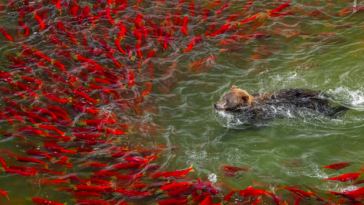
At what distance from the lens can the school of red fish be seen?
5.50 metres

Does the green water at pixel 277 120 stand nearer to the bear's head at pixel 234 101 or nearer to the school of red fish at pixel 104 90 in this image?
the school of red fish at pixel 104 90

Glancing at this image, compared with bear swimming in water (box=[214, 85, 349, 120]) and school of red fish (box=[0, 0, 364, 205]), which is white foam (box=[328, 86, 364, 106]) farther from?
school of red fish (box=[0, 0, 364, 205])

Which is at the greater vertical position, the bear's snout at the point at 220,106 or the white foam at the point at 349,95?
the white foam at the point at 349,95

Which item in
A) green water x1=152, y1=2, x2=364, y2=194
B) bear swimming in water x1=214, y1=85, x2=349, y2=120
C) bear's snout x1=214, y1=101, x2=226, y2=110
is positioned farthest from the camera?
bear's snout x1=214, y1=101, x2=226, y2=110

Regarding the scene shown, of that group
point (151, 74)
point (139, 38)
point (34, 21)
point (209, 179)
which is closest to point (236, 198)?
point (209, 179)

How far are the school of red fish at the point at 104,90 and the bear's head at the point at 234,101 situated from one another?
144 centimetres

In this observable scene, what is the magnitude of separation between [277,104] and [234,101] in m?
0.89

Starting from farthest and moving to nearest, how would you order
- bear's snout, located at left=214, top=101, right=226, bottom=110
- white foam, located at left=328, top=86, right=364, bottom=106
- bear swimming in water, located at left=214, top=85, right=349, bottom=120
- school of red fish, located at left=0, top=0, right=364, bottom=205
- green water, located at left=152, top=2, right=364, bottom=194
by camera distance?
1. white foam, located at left=328, top=86, right=364, bottom=106
2. bear's snout, located at left=214, top=101, right=226, bottom=110
3. bear swimming in water, located at left=214, top=85, right=349, bottom=120
4. green water, located at left=152, top=2, right=364, bottom=194
5. school of red fish, located at left=0, top=0, right=364, bottom=205

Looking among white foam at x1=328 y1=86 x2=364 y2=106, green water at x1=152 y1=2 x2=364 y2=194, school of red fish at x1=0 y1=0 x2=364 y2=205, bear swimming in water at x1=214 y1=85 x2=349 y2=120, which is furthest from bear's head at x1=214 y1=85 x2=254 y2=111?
white foam at x1=328 y1=86 x2=364 y2=106

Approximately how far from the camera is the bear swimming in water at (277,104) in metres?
6.38

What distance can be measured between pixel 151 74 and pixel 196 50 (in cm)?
152

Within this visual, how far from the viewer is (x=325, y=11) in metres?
9.55

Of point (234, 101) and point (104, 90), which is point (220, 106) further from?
point (104, 90)

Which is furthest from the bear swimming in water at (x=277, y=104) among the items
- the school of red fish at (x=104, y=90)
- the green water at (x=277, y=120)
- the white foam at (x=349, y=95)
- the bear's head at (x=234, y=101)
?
the school of red fish at (x=104, y=90)
